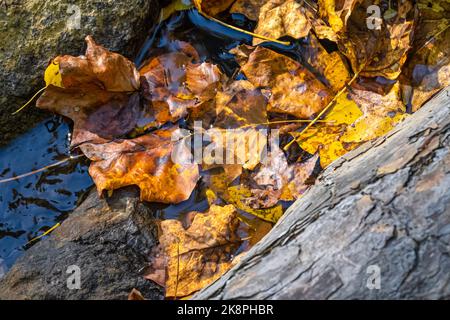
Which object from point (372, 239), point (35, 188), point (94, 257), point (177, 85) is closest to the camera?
point (372, 239)

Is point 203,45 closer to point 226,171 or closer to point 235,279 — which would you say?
point 226,171

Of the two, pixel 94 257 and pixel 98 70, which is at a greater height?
pixel 98 70

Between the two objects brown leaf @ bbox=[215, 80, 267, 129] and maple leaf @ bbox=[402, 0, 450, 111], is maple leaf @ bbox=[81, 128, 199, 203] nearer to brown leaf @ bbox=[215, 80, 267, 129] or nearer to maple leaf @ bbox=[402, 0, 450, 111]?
brown leaf @ bbox=[215, 80, 267, 129]

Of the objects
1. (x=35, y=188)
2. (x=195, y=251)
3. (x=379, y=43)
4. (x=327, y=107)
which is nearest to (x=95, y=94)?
(x=35, y=188)

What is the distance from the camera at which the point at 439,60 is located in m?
2.24

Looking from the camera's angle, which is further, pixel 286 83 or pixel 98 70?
pixel 286 83

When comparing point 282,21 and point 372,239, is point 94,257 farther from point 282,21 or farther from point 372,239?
point 282,21

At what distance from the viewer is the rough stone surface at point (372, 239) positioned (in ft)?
4.36

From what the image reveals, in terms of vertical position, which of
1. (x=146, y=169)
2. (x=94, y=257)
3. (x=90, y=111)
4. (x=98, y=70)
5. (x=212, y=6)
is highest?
(x=212, y=6)

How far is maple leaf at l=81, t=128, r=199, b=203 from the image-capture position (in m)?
2.06

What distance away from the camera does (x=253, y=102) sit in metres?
2.25

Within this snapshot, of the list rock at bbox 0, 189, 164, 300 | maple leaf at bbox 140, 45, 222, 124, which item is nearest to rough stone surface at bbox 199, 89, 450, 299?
rock at bbox 0, 189, 164, 300

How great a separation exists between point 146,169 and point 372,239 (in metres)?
1.09
